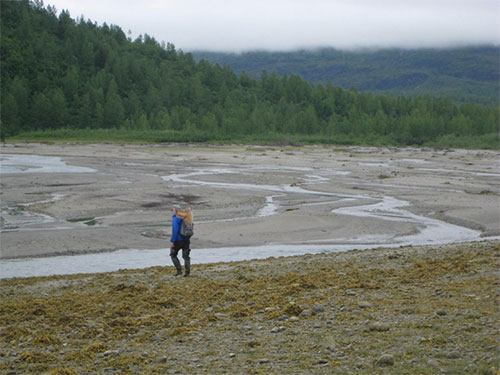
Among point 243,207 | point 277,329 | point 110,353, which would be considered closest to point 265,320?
point 277,329

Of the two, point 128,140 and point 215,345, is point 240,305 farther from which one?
point 128,140

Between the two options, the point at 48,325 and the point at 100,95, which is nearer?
the point at 48,325

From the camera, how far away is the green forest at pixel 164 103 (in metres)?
118

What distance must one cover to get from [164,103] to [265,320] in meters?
139

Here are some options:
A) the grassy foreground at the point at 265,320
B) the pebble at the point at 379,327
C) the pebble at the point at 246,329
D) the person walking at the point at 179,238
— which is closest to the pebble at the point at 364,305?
the grassy foreground at the point at 265,320

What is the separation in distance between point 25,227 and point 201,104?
5014 inches

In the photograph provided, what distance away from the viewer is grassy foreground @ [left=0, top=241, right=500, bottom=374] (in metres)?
8.79

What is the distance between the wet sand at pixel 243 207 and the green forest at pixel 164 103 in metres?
62.4

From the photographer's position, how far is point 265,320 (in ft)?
36.6

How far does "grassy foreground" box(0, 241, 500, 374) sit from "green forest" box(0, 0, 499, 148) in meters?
90.9

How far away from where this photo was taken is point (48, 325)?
11383 mm

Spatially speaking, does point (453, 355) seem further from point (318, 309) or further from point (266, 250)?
point (266, 250)

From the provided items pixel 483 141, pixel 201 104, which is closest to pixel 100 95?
pixel 201 104

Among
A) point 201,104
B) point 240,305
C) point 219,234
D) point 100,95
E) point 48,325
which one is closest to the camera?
point 48,325
